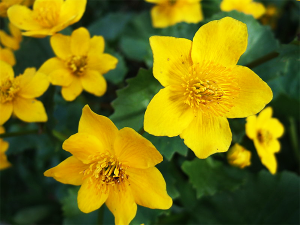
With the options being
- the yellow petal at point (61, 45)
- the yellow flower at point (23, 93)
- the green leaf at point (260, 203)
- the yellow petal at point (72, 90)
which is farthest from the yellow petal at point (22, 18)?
the green leaf at point (260, 203)

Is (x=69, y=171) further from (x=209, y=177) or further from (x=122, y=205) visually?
(x=209, y=177)

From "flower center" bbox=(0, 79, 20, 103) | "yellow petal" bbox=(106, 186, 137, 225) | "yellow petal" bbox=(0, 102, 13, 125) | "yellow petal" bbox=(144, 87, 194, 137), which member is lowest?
"yellow petal" bbox=(106, 186, 137, 225)

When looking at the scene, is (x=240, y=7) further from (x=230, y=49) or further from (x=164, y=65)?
(x=164, y=65)

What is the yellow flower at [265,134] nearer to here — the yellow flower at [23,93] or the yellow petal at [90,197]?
the yellow petal at [90,197]

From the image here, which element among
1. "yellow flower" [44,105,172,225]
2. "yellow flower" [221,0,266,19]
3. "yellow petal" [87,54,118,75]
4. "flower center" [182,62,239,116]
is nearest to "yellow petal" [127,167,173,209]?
"yellow flower" [44,105,172,225]

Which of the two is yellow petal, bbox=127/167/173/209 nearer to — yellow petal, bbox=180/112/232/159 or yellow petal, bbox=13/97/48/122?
yellow petal, bbox=180/112/232/159
